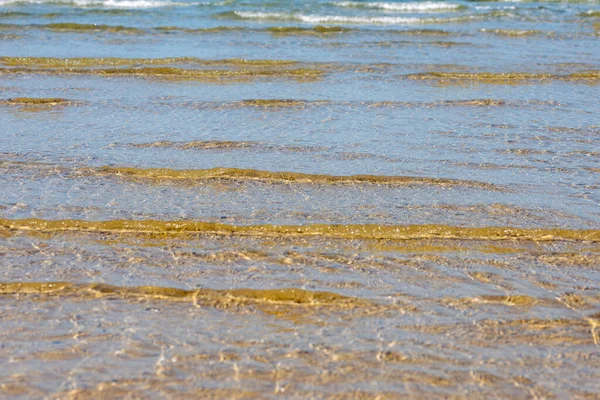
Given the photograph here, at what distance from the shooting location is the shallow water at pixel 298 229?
3.94m

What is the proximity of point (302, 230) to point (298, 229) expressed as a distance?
0.10 ft

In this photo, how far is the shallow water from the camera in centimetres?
394

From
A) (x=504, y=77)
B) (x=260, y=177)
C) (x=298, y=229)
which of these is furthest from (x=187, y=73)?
(x=298, y=229)

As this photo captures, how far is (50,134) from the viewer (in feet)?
25.8

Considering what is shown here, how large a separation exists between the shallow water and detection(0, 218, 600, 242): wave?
0.06 feet

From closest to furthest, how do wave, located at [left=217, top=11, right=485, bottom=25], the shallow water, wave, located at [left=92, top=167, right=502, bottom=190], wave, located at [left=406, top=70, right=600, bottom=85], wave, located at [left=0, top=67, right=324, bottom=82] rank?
the shallow water, wave, located at [left=92, top=167, right=502, bottom=190], wave, located at [left=406, top=70, right=600, bottom=85], wave, located at [left=0, top=67, right=324, bottom=82], wave, located at [left=217, top=11, right=485, bottom=25]

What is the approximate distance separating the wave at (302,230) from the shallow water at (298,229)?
2cm

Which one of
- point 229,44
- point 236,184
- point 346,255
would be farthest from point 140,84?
point 346,255

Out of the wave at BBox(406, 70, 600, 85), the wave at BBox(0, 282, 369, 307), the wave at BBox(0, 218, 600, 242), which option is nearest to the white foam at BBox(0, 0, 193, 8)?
the wave at BBox(406, 70, 600, 85)

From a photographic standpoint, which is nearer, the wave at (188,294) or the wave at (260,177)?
the wave at (188,294)

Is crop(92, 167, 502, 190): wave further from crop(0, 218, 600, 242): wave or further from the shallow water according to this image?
crop(0, 218, 600, 242): wave

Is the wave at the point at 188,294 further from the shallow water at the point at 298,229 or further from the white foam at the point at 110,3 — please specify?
the white foam at the point at 110,3

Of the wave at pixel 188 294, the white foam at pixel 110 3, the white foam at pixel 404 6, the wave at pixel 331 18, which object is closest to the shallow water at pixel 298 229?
the wave at pixel 188 294

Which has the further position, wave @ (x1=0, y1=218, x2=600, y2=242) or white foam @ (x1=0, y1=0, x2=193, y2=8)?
white foam @ (x1=0, y1=0, x2=193, y2=8)
